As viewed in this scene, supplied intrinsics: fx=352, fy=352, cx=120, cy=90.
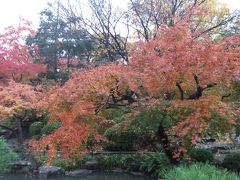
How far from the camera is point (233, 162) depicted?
1070 centimetres

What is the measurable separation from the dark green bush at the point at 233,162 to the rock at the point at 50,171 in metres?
5.70

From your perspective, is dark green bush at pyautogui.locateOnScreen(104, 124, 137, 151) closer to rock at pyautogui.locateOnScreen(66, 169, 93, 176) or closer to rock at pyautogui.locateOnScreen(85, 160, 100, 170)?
rock at pyautogui.locateOnScreen(85, 160, 100, 170)

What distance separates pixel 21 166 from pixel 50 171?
193cm

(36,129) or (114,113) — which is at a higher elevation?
(114,113)

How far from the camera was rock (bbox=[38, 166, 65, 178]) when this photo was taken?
12361mm

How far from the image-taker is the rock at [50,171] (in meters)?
12.4

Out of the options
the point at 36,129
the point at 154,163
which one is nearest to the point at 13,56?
the point at 36,129

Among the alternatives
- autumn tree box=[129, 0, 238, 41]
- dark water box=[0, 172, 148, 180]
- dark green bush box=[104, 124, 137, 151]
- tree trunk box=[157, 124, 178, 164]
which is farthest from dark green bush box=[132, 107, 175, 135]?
autumn tree box=[129, 0, 238, 41]

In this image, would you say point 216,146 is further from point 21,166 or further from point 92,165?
point 21,166

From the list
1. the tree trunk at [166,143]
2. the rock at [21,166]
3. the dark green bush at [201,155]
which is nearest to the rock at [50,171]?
the rock at [21,166]

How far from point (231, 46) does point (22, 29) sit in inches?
436

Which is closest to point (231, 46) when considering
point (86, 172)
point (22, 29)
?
point (86, 172)

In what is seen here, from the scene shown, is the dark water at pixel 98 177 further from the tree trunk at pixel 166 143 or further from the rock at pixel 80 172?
the tree trunk at pixel 166 143

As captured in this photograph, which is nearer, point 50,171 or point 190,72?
point 190,72
